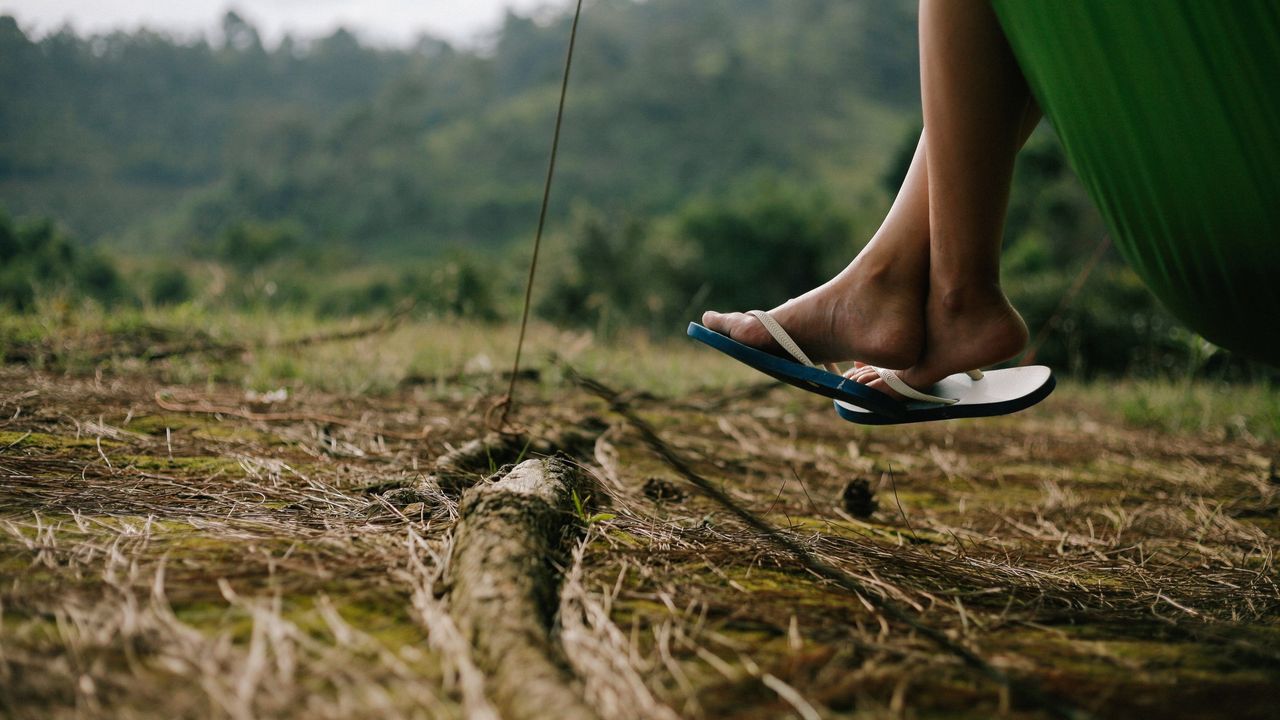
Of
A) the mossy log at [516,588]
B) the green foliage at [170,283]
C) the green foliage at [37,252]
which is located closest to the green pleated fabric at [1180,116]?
the mossy log at [516,588]

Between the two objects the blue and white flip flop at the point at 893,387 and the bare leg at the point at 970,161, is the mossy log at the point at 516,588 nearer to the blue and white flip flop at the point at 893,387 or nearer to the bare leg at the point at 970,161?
the blue and white flip flop at the point at 893,387

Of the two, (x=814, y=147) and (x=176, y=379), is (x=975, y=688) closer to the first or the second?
(x=176, y=379)

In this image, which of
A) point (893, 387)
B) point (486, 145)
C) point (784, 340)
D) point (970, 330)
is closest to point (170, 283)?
point (784, 340)

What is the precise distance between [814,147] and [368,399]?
7270cm

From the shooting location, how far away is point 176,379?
214cm

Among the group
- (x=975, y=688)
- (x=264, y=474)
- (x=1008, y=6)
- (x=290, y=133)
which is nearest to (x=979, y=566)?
(x=975, y=688)

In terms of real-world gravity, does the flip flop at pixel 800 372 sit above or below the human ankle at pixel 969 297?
below

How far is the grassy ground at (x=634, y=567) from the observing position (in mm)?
589

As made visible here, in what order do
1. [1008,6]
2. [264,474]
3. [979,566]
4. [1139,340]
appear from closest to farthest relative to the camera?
[1008,6]
[979,566]
[264,474]
[1139,340]

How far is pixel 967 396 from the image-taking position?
122 cm

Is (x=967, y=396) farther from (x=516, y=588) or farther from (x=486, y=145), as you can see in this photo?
(x=486, y=145)

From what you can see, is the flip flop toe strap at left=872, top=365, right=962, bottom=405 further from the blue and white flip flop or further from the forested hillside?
the forested hillside

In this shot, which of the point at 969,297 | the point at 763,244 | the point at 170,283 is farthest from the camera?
the point at 763,244

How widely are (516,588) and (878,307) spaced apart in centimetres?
82
